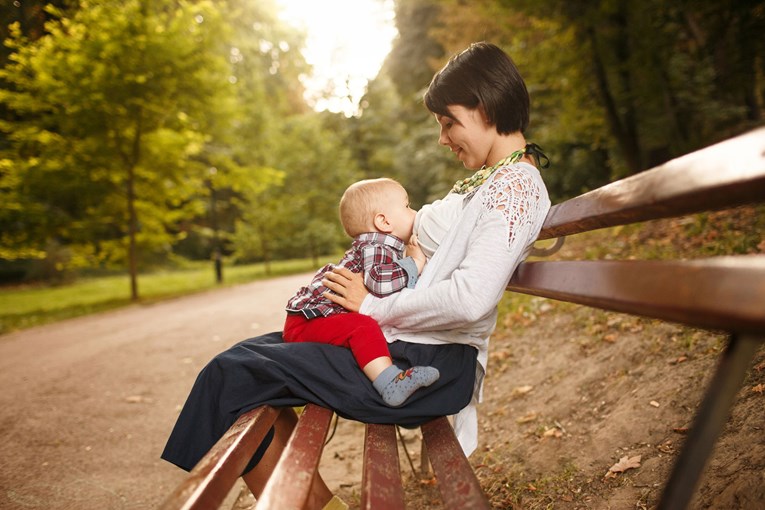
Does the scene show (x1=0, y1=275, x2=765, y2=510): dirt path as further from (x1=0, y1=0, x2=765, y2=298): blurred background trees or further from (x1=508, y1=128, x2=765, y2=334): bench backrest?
(x1=0, y1=0, x2=765, y2=298): blurred background trees

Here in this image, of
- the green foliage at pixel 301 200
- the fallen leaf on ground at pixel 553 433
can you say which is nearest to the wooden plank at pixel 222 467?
the fallen leaf on ground at pixel 553 433

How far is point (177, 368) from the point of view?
518 cm

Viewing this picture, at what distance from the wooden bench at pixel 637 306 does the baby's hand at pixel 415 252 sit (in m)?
0.45

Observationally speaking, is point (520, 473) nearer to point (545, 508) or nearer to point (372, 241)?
point (545, 508)

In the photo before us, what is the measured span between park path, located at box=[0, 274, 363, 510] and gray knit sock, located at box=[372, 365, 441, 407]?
55.8 inches

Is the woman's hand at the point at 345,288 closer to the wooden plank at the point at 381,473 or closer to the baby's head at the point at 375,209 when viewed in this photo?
the baby's head at the point at 375,209

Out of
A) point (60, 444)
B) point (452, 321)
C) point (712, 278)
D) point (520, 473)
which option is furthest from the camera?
point (60, 444)

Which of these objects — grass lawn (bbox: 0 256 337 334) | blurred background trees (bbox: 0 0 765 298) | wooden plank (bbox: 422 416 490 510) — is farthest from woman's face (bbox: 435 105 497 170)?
grass lawn (bbox: 0 256 337 334)

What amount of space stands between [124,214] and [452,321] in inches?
472

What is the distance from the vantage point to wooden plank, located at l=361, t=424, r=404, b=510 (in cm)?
122

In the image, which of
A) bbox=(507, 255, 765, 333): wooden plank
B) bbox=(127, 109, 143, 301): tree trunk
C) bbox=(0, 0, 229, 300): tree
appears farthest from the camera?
bbox=(127, 109, 143, 301): tree trunk

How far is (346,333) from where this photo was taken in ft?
6.25

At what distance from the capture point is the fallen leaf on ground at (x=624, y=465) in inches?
85.4

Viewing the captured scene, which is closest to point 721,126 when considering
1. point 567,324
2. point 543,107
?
point 543,107
